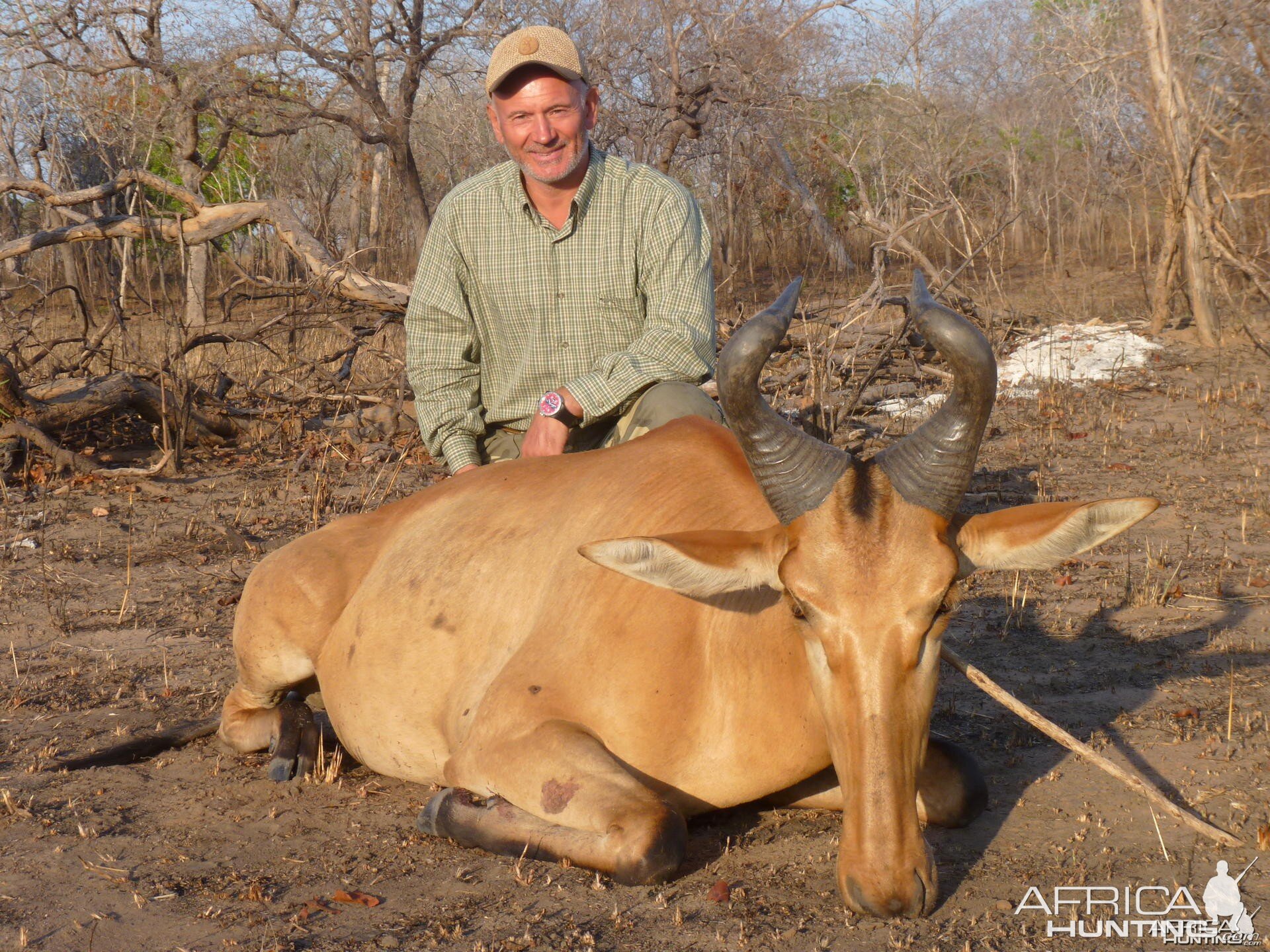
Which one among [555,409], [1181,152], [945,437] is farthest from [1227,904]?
[1181,152]

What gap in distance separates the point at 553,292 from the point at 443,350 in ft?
2.01

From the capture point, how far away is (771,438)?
11.7ft

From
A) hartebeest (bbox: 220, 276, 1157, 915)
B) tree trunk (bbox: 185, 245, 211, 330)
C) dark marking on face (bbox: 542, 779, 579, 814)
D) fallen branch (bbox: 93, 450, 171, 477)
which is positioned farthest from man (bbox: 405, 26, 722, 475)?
tree trunk (bbox: 185, 245, 211, 330)

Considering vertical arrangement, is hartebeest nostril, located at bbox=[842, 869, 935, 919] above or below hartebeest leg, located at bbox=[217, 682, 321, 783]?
Result: above

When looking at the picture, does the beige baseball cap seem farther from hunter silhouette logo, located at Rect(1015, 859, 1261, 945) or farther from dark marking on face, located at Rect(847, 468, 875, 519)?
hunter silhouette logo, located at Rect(1015, 859, 1261, 945)

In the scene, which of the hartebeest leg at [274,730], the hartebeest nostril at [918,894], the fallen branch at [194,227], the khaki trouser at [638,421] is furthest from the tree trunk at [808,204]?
the hartebeest nostril at [918,894]

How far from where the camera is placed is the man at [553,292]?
18.7 ft

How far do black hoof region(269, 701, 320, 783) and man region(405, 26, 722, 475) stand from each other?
4.87ft

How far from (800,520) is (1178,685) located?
8.84 feet

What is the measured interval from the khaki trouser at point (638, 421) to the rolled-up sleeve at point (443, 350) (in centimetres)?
19

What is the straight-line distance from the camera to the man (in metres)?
5.69

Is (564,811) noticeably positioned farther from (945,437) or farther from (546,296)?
(546,296)

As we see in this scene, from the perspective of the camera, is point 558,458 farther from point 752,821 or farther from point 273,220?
point 273,220

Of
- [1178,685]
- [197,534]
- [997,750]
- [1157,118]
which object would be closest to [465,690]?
[997,750]
